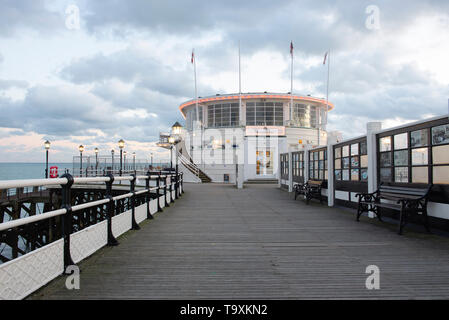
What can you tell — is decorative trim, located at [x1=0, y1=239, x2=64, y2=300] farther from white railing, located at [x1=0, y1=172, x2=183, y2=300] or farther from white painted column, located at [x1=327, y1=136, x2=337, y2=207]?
white painted column, located at [x1=327, y1=136, x2=337, y2=207]

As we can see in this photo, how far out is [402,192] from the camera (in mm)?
6688

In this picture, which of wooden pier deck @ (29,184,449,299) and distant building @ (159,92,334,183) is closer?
wooden pier deck @ (29,184,449,299)

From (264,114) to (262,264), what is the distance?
2920 cm

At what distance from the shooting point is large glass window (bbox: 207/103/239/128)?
3209cm

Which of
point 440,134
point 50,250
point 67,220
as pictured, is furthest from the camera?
point 440,134

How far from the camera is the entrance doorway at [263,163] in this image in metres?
28.2

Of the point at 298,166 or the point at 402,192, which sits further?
the point at 298,166

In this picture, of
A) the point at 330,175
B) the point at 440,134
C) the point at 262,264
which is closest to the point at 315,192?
the point at 330,175

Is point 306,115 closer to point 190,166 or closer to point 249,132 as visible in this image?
point 249,132

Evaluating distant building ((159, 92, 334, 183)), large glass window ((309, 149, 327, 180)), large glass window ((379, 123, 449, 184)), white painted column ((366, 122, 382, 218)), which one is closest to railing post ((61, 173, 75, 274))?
large glass window ((379, 123, 449, 184))

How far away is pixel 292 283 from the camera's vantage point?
3268mm

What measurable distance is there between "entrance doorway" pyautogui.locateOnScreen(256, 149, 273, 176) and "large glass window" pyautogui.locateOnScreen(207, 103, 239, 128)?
16.5 feet

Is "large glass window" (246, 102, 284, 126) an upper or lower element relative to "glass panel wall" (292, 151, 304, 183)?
upper
